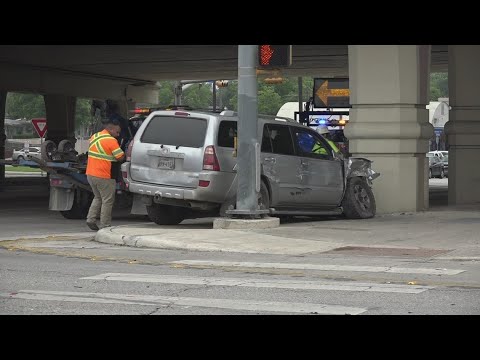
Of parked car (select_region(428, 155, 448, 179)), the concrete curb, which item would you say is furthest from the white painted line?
parked car (select_region(428, 155, 448, 179))

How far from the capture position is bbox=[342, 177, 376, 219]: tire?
1914cm

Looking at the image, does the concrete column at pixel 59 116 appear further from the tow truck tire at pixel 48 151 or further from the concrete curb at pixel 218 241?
the concrete curb at pixel 218 241

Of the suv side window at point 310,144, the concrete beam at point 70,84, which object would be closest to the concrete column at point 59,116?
the concrete beam at point 70,84

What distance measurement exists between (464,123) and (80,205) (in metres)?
10.1

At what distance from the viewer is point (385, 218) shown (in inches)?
762

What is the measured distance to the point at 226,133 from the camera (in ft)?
56.0

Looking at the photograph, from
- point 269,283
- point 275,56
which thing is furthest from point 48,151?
point 269,283

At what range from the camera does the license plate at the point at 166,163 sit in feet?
54.9

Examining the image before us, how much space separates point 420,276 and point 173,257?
135 inches

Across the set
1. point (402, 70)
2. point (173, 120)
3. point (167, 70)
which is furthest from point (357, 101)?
point (167, 70)

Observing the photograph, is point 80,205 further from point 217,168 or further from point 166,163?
point 217,168

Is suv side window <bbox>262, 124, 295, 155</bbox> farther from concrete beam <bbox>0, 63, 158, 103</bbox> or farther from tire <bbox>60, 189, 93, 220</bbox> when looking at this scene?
concrete beam <bbox>0, 63, 158, 103</bbox>

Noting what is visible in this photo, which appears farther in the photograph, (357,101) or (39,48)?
(39,48)
